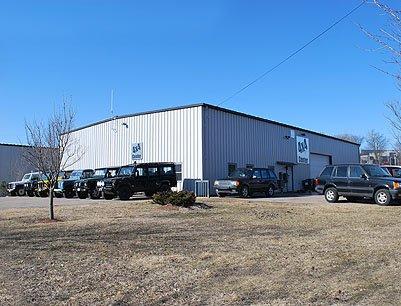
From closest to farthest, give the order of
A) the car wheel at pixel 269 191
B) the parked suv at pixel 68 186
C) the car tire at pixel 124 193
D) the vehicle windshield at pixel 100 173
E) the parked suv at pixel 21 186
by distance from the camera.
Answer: the car tire at pixel 124 193 < the vehicle windshield at pixel 100 173 < the car wheel at pixel 269 191 < the parked suv at pixel 68 186 < the parked suv at pixel 21 186

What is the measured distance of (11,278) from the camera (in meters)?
6.52

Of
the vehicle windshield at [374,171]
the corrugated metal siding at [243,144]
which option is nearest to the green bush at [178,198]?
the vehicle windshield at [374,171]

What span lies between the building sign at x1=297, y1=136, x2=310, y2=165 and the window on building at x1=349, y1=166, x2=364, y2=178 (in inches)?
741

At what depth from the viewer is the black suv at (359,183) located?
→ 61.6 feet

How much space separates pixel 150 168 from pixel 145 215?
11.7 metres

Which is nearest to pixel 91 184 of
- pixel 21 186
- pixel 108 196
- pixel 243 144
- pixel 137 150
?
pixel 108 196

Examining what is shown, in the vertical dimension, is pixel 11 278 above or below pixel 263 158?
below

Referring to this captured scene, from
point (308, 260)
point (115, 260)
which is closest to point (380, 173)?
point (308, 260)

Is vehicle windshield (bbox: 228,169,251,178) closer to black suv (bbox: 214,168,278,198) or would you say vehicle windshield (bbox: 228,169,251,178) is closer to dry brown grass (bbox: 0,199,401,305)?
black suv (bbox: 214,168,278,198)

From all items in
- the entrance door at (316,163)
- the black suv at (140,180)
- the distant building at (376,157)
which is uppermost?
the distant building at (376,157)

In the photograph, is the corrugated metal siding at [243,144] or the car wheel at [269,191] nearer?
the car wheel at [269,191]

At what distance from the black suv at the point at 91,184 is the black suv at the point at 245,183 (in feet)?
19.9

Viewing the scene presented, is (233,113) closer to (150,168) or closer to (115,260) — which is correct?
(150,168)

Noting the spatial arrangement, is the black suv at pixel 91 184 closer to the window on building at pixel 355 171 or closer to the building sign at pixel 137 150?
the building sign at pixel 137 150
